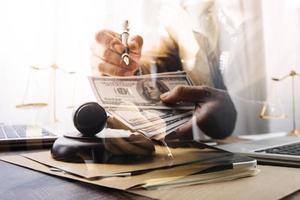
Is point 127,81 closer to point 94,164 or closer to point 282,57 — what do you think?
point 94,164

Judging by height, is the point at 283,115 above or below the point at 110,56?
below

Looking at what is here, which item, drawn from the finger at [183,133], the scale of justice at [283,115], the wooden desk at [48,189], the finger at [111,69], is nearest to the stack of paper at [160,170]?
the wooden desk at [48,189]

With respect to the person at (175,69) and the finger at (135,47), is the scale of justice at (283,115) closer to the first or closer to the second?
the person at (175,69)

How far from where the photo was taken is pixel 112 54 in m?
0.79

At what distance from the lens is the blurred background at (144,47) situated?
90 centimetres

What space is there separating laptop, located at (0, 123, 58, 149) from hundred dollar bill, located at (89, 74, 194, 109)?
0.60ft

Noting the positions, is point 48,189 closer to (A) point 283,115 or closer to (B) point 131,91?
(B) point 131,91

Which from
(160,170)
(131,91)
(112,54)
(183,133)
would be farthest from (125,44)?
(160,170)

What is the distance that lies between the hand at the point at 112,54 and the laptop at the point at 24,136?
0.66 feet

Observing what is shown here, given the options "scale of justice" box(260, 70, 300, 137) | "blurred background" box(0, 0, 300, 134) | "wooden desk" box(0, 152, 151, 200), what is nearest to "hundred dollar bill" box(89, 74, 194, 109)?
"blurred background" box(0, 0, 300, 134)

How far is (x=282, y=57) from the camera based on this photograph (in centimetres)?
153

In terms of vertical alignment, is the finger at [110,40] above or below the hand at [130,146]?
above

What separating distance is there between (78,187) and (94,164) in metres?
0.10

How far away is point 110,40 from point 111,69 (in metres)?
0.07
